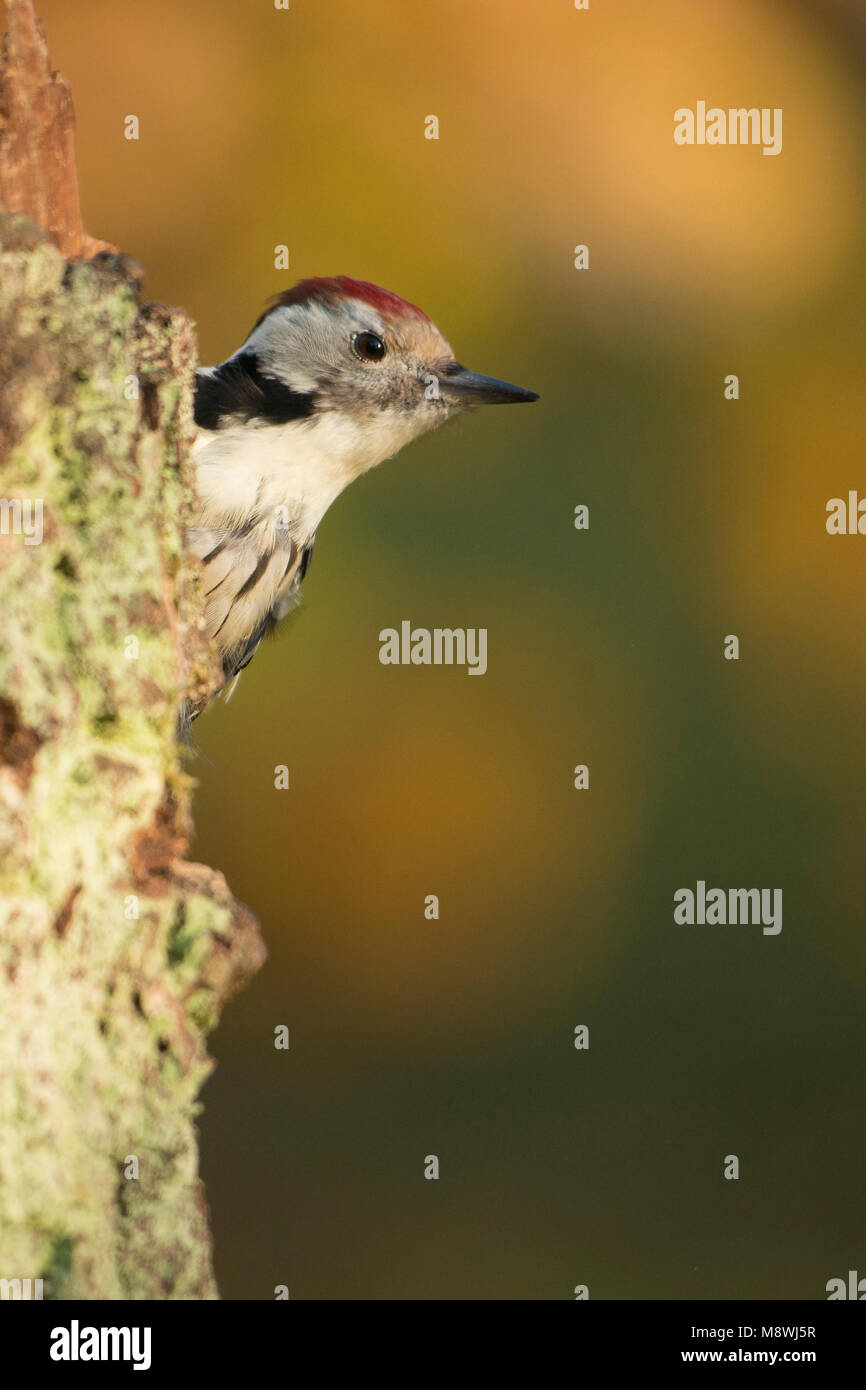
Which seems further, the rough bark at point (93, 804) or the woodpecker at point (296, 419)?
the woodpecker at point (296, 419)

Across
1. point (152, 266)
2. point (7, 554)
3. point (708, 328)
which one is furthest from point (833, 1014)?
point (7, 554)

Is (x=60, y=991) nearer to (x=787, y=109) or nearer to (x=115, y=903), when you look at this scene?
(x=115, y=903)

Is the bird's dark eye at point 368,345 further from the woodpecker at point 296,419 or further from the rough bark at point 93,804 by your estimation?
the rough bark at point 93,804

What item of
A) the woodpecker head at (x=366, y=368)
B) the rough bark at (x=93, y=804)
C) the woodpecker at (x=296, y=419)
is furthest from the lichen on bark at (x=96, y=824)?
the woodpecker head at (x=366, y=368)

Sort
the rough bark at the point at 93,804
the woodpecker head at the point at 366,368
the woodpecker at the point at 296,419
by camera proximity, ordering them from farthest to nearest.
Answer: the woodpecker head at the point at 366,368
the woodpecker at the point at 296,419
the rough bark at the point at 93,804

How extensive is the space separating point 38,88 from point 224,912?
820 millimetres

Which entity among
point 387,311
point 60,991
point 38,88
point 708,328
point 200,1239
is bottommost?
point 200,1239

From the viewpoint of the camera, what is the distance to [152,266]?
3.52 m

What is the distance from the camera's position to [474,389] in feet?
7.69

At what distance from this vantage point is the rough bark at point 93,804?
3.72 ft

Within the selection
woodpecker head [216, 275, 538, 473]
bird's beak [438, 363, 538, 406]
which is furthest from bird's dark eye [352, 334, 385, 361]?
bird's beak [438, 363, 538, 406]

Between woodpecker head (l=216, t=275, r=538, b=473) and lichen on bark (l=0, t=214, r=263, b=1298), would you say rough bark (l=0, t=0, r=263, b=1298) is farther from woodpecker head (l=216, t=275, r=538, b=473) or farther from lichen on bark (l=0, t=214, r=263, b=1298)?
woodpecker head (l=216, t=275, r=538, b=473)

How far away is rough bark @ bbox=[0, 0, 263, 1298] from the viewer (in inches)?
44.6

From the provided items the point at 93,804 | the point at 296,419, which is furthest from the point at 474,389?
the point at 93,804
